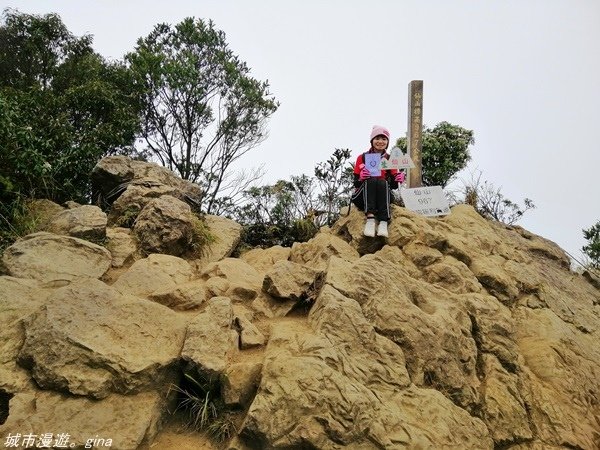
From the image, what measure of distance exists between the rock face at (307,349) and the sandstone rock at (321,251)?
5 cm

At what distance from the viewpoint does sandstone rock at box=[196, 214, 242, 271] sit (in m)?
6.38

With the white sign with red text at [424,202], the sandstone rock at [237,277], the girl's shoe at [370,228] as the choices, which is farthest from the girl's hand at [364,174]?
the sandstone rock at [237,277]

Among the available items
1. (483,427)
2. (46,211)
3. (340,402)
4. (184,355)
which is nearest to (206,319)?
(184,355)

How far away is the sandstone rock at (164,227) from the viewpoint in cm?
592

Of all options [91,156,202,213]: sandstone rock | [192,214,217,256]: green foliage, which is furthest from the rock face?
[91,156,202,213]: sandstone rock

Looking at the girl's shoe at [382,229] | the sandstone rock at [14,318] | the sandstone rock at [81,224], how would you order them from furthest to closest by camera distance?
the girl's shoe at [382,229] < the sandstone rock at [81,224] < the sandstone rock at [14,318]

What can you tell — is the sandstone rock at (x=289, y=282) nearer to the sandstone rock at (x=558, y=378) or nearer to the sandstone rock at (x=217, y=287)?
the sandstone rock at (x=217, y=287)

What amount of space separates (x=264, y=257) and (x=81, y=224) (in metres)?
2.67

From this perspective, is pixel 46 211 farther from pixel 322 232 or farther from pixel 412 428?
pixel 412 428

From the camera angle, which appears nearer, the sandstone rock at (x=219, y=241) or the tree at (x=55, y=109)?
the tree at (x=55, y=109)

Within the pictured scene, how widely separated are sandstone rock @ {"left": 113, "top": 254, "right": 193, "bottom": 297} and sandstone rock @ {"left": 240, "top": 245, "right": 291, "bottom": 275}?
4.12 ft

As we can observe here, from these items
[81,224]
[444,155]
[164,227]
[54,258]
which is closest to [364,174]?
[164,227]

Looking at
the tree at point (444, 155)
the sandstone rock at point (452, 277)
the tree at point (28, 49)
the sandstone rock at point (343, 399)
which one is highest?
the tree at point (28, 49)

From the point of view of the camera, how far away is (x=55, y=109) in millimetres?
8727
